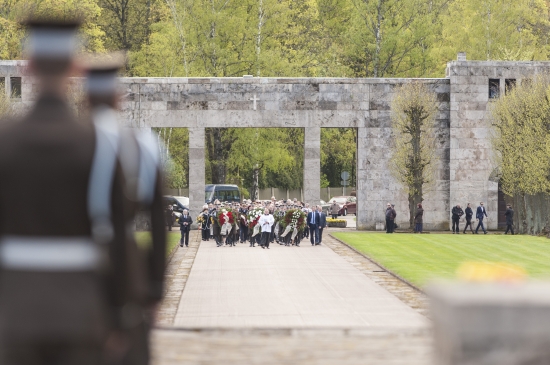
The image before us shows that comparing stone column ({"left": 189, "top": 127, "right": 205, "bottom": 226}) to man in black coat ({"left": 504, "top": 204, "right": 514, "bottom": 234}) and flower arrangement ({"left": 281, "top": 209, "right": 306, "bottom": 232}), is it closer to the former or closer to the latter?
flower arrangement ({"left": 281, "top": 209, "right": 306, "bottom": 232})

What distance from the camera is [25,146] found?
14.5 ft

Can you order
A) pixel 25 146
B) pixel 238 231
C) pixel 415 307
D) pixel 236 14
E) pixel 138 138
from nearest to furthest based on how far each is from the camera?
pixel 25 146
pixel 138 138
pixel 415 307
pixel 238 231
pixel 236 14

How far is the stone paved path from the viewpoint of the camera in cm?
1033

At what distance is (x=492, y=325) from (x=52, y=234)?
9.55ft

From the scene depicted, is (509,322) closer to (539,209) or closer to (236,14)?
(539,209)

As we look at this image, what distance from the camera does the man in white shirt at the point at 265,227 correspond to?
40688 millimetres

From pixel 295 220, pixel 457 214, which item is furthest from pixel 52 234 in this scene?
pixel 457 214

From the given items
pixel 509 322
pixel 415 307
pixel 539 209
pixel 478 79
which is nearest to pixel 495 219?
pixel 539 209

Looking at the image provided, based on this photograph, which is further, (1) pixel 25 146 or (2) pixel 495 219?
(2) pixel 495 219

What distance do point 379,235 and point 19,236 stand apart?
4131 cm

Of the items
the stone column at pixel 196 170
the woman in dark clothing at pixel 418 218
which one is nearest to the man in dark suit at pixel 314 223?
the woman in dark clothing at pixel 418 218

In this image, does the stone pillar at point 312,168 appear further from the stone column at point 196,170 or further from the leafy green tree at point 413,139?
the stone column at point 196,170

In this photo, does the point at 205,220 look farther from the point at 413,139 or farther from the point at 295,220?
the point at 413,139

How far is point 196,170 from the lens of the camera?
163 feet
